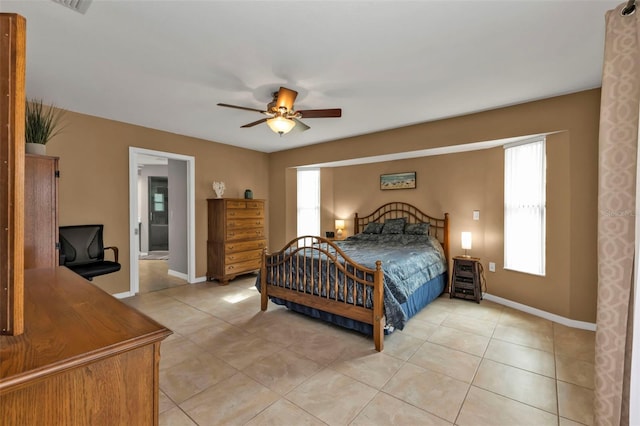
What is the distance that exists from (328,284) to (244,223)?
270cm

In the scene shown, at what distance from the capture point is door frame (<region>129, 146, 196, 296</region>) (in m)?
4.25

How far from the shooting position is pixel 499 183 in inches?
156

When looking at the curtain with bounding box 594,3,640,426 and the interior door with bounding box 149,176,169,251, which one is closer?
the curtain with bounding box 594,3,640,426

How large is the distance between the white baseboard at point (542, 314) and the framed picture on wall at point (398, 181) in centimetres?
204

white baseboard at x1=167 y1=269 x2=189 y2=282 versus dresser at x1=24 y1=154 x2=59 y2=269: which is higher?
dresser at x1=24 y1=154 x2=59 y2=269

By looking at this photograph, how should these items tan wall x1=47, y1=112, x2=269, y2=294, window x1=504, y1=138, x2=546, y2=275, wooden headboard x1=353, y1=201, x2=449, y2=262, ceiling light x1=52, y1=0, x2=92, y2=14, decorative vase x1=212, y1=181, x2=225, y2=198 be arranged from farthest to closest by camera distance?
decorative vase x1=212, y1=181, x2=225, y2=198, wooden headboard x1=353, y1=201, x2=449, y2=262, tan wall x1=47, y1=112, x2=269, y2=294, window x1=504, y1=138, x2=546, y2=275, ceiling light x1=52, y1=0, x2=92, y2=14

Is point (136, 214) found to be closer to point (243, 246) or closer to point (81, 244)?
point (81, 244)

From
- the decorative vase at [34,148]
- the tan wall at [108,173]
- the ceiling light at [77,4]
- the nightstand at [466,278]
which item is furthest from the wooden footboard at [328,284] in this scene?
the ceiling light at [77,4]

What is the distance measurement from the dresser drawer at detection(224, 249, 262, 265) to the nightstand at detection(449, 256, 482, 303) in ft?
11.0

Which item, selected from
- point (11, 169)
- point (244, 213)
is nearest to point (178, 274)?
point (244, 213)

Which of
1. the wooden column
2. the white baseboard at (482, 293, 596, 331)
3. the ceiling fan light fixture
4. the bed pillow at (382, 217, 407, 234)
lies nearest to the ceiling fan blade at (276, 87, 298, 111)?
the ceiling fan light fixture

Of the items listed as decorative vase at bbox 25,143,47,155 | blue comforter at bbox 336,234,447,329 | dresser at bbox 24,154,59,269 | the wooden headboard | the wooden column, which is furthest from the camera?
the wooden headboard

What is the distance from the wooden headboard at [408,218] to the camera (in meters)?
4.46

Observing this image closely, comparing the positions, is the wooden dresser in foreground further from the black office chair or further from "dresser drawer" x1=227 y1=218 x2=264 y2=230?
"dresser drawer" x1=227 y1=218 x2=264 y2=230
